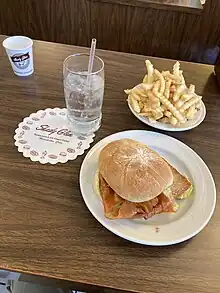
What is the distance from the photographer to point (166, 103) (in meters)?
0.97

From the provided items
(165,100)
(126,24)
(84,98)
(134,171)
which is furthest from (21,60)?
(126,24)

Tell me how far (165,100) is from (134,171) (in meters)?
0.29

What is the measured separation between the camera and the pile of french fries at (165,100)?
0.97 meters

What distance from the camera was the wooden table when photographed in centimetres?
69

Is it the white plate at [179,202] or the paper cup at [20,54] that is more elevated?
the paper cup at [20,54]

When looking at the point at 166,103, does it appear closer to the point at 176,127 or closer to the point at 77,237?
the point at 176,127

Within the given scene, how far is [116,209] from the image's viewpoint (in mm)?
762

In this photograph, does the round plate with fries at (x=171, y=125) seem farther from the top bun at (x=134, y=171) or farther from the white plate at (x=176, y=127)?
the top bun at (x=134, y=171)

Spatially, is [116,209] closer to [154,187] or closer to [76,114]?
[154,187]

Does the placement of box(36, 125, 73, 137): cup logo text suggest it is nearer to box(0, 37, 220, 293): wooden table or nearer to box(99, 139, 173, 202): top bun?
box(0, 37, 220, 293): wooden table

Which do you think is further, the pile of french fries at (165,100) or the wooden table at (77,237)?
the pile of french fries at (165,100)

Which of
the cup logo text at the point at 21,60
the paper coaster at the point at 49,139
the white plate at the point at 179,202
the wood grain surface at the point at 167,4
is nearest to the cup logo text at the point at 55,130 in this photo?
the paper coaster at the point at 49,139

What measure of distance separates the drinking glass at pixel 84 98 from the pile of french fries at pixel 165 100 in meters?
0.11

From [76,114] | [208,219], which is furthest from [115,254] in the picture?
[76,114]
